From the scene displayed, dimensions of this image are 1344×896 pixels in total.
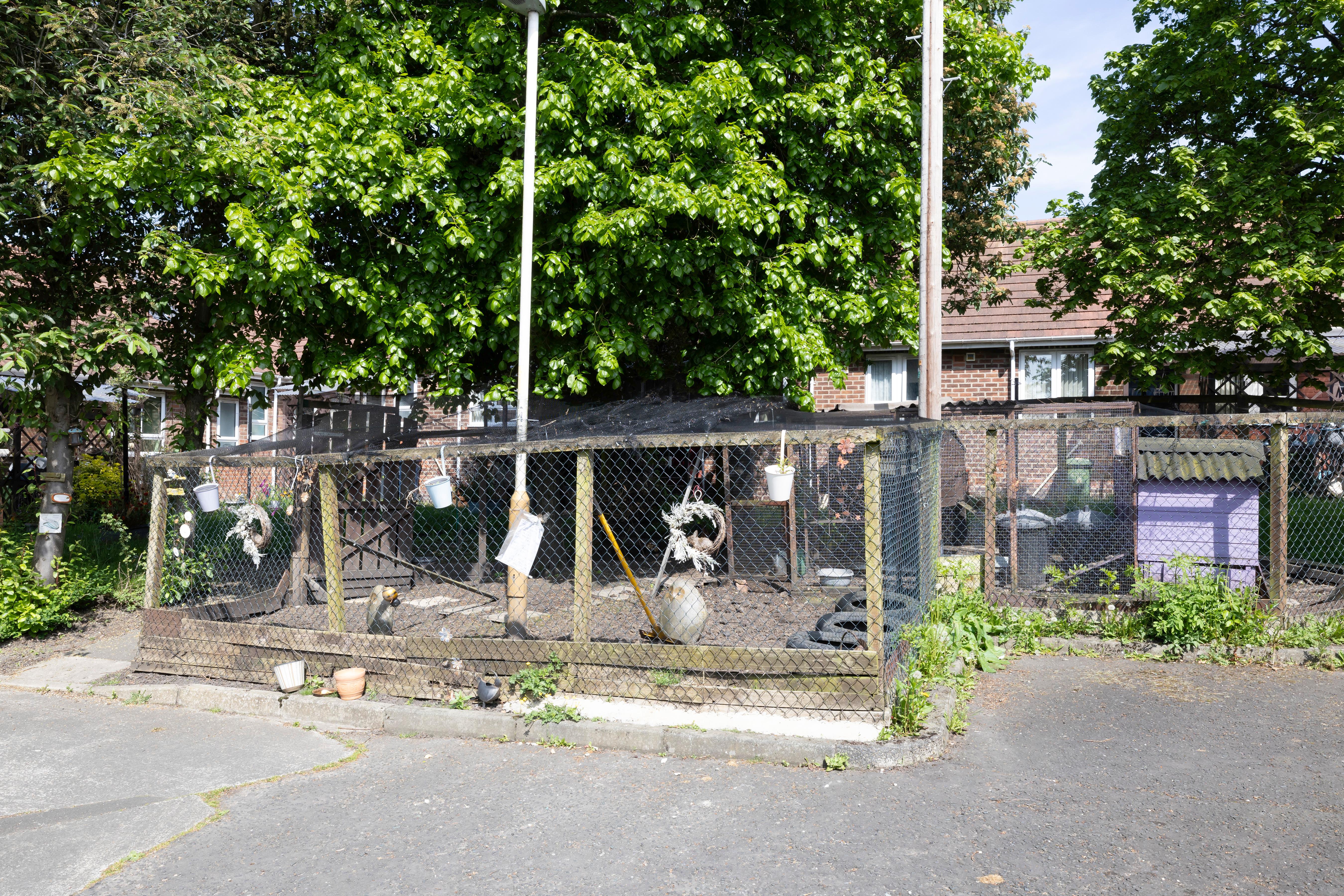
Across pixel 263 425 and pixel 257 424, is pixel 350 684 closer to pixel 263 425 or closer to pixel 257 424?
pixel 257 424

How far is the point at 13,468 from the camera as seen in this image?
14.2 metres

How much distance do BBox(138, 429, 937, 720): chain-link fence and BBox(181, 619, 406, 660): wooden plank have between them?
2cm

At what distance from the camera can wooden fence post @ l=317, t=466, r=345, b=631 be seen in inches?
255

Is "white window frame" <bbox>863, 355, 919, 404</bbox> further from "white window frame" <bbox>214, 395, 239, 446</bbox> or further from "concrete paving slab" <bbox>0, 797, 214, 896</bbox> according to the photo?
"concrete paving slab" <bbox>0, 797, 214, 896</bbox>

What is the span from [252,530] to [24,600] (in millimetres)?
2028

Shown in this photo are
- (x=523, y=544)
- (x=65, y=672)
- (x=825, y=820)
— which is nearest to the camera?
(x=825, y=820)

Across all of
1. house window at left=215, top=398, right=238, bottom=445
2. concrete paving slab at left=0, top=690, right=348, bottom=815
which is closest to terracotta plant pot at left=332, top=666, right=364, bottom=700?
concrete paving slab at left=0, top=690, right=348, bottom=815

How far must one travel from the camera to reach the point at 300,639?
6633mm

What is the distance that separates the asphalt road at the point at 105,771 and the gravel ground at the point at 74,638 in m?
1.02

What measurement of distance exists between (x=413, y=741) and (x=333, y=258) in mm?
6480

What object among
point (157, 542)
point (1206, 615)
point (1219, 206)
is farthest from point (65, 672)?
point (1219, 206)

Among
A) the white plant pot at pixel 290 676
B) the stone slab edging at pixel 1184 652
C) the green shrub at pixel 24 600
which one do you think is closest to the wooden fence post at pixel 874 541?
the stone slab edging at pixel 1184 652

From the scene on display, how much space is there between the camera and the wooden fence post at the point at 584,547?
19.5ft

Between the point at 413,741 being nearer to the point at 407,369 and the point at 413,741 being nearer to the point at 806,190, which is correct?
the point at 407,369
